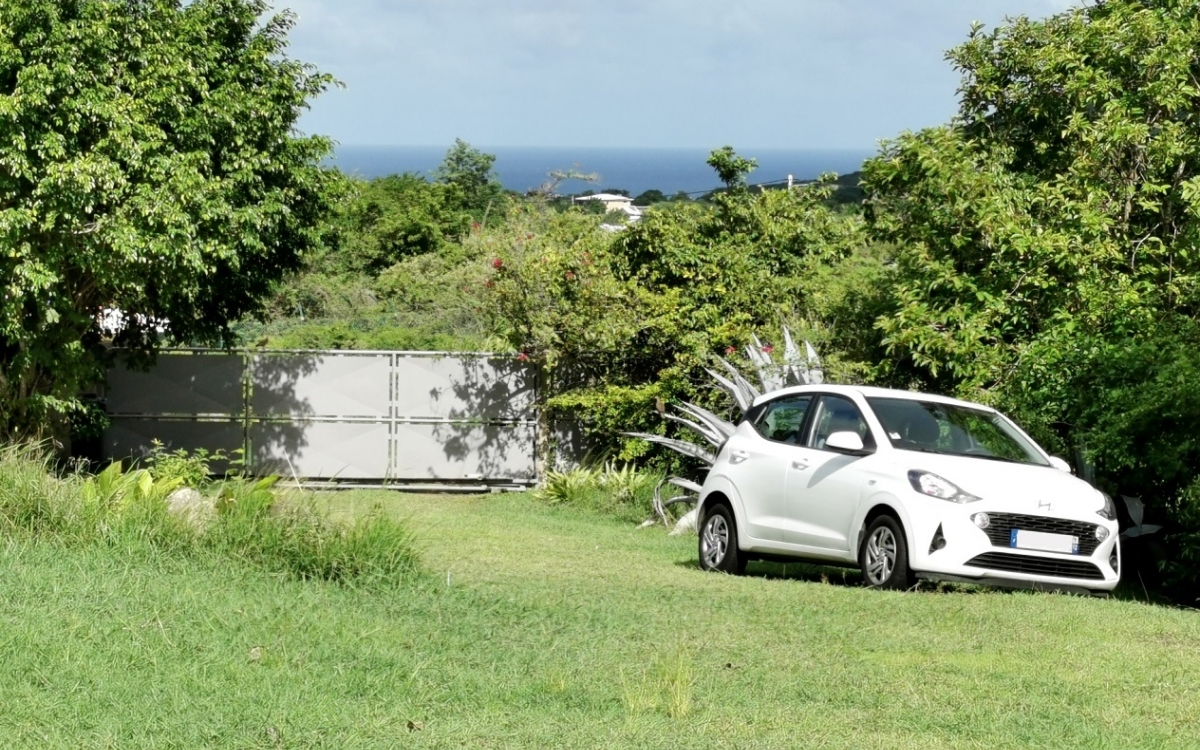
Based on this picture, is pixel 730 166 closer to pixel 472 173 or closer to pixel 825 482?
pixel 825 482

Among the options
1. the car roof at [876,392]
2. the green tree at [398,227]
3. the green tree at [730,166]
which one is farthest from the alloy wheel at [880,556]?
the green tree at [398,227]

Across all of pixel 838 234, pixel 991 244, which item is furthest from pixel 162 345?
pixel 991 244

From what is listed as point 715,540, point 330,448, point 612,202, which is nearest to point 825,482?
point 715,540

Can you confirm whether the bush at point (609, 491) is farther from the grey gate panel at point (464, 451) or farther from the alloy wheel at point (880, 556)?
the alloy wheel at point (880, 556)

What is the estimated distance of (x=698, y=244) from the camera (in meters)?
21.9

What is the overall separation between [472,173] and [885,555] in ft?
159

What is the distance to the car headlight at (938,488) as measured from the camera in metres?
11.0

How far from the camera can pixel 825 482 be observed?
39.2ft

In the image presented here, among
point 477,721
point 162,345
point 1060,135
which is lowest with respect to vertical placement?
point 477,721

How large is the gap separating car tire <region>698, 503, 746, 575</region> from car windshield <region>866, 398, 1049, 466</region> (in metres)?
1.73

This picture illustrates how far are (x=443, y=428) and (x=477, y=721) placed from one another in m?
16.6

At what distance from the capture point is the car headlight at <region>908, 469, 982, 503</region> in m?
11.0

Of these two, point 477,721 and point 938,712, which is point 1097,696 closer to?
point 938,712

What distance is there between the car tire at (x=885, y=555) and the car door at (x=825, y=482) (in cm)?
22
